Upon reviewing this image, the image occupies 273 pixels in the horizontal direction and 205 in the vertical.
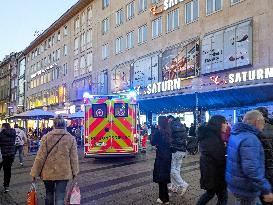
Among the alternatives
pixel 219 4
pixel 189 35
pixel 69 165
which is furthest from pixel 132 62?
pixel 69 165

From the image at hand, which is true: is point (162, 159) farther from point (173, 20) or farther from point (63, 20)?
point (63, 20)

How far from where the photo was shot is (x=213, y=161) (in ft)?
19.9

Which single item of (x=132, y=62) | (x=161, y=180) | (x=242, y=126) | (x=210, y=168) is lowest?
(x=161, y=180)

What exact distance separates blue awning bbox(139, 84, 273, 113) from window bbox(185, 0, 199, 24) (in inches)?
208

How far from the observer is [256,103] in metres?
23.8

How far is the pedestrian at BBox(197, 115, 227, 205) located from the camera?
238 inches

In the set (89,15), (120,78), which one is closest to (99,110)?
(120,78)

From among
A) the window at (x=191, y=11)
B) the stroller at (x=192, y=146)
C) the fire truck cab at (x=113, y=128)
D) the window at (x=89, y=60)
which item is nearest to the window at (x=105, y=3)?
the window at (x=89, y=60)

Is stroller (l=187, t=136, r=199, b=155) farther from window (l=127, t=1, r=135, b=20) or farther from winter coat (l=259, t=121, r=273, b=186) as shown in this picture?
window (l=127, t=1, r=135, b=20)

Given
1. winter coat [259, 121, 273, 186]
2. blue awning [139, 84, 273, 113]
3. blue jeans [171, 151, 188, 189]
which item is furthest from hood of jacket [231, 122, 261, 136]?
blue awning [139, 84, 273, 113]

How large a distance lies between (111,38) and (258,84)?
73.0 ft

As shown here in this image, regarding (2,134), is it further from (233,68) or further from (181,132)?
(233,68)

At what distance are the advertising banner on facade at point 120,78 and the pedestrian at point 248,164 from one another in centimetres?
3275

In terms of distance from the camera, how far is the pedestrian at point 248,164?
4434mm
